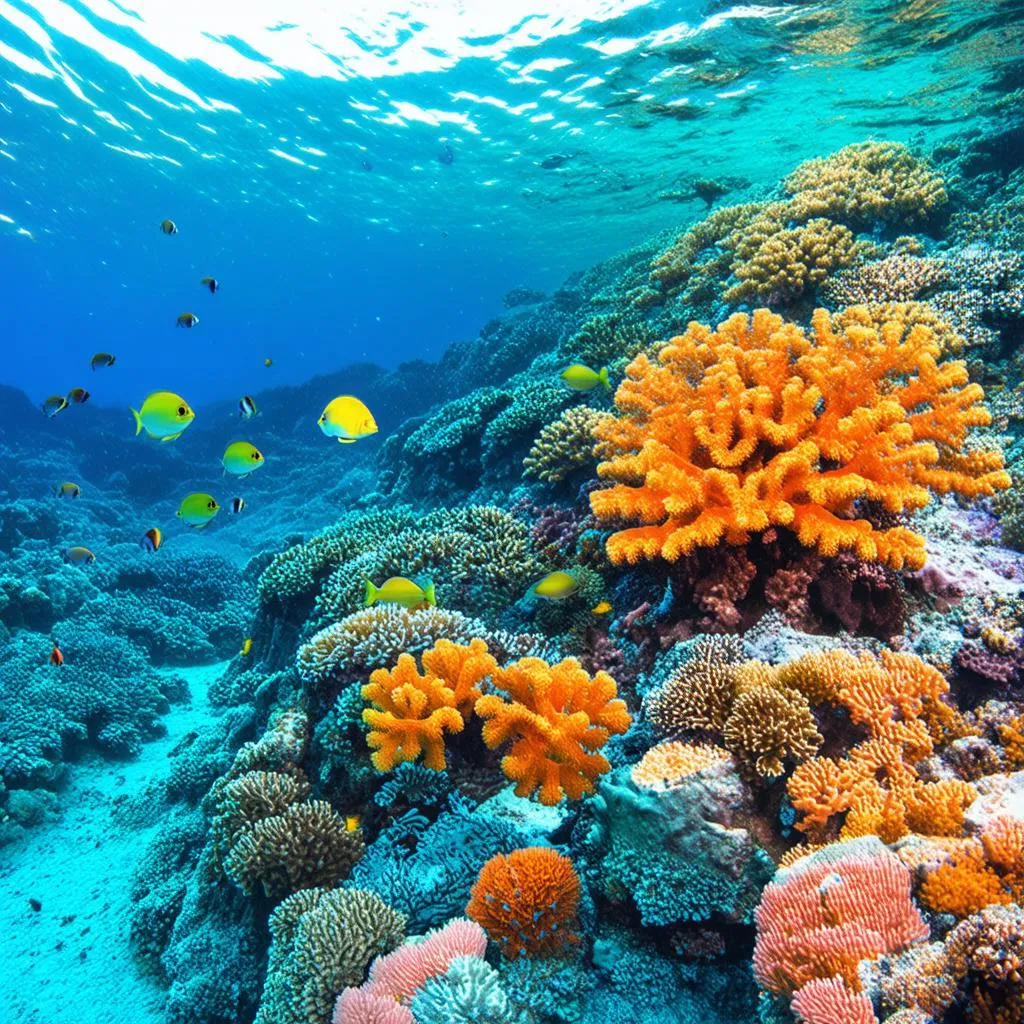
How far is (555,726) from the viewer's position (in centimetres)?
352

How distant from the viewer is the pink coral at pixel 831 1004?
1.80m

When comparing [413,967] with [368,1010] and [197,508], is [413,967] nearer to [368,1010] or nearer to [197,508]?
[368,1010]

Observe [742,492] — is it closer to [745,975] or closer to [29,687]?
[745,975]

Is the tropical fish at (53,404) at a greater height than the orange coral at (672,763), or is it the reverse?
the tropical fish at (53,404)

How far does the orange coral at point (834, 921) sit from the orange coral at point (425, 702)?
205 cm

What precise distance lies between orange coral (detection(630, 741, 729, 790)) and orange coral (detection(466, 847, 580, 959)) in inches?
27.7

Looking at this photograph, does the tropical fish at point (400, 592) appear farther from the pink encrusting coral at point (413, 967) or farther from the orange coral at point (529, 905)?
the pink encrusting coral at point (413, 967)

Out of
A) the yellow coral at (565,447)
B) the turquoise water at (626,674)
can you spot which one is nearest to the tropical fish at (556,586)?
the turquoise water at (626,674)

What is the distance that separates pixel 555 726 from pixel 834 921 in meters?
1.66

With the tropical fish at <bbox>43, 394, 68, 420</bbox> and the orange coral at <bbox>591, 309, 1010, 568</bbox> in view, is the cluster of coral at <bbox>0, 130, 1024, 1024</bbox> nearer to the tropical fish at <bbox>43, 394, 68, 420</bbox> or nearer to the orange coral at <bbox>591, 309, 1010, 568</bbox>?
the orange coral at <bbox>591, 309, 1010, 568</bbox>

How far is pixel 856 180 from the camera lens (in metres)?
8.27

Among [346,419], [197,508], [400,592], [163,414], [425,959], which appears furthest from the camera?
[197,508]

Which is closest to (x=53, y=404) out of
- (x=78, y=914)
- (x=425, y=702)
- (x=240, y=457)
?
(x=240, y=457)

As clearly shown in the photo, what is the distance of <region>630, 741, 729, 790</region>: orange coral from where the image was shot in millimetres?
2822
